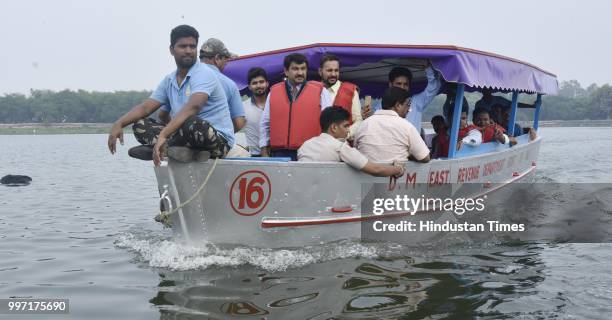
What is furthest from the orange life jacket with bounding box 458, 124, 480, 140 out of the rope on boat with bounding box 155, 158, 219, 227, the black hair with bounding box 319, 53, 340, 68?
the rope on boat with bounding box 155, 158, 219, 227

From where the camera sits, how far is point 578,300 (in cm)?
468

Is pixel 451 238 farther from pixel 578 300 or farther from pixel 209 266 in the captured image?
pixel 209 266

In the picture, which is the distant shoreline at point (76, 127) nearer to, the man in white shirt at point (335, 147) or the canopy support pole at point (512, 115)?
the canopy support pole at point (512, 115)

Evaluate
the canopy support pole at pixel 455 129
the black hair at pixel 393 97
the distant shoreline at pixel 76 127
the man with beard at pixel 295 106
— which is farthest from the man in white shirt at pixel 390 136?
the distant shoreline at pixel 76 127

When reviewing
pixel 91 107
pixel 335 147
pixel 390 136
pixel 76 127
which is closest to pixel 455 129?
pixel 390 136

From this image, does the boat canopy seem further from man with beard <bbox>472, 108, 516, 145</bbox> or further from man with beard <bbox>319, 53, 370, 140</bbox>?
man with beard <bbox>472, 108, 516, 145</bbox>

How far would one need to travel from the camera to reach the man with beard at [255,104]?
688 cm

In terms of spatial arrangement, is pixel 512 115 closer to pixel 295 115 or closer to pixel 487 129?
pixel 487 129

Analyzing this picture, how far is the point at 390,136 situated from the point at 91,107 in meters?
105

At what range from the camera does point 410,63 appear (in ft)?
26.1

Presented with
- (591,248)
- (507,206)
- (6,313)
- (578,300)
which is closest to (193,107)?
(6,313)

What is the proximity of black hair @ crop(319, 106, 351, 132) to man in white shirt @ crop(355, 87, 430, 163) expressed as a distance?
0.53 meters

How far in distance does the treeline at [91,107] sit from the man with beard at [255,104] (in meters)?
92.4

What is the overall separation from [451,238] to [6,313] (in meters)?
4.79
